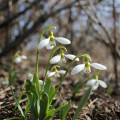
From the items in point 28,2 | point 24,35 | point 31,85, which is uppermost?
point 28,2

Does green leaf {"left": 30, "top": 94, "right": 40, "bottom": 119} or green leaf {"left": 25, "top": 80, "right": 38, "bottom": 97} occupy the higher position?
green leaf {"left": 25, "top": 80, "right": 38, "bottom": 97}

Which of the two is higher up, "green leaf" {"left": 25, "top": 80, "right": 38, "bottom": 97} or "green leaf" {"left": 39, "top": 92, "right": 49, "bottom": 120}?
"green leaf" {"left": 25, "top": 80, "right": 38, "bottom": 97}

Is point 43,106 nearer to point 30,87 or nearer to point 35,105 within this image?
point 35,105

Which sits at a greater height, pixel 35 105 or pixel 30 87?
pixel 30 87

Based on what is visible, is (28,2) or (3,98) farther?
(28,2)

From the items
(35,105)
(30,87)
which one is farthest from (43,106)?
(30,87)

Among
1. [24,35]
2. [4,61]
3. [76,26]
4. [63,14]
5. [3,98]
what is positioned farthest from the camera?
[76,26]

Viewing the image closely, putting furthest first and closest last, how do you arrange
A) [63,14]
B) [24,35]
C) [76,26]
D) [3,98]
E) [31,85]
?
[76,26]
[63,14]
[24,35]
[3,98]
[31,85]

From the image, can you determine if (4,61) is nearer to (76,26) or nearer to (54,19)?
(54,19)

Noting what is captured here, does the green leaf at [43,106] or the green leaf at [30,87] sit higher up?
the green leaf at [30,87]

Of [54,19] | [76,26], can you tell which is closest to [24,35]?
[54,19]

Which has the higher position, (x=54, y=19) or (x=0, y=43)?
(x=54, y=19)
